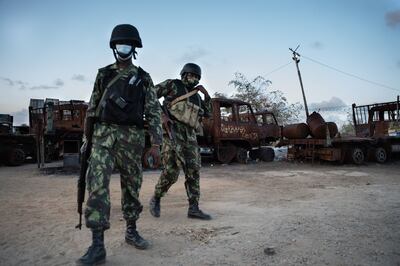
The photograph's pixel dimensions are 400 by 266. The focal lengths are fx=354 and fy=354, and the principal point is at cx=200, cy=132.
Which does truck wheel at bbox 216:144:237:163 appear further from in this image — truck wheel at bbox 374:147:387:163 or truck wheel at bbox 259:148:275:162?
truck wheel at bbox 374:147:387:163

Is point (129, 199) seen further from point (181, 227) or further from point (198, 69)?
point (198, 69)

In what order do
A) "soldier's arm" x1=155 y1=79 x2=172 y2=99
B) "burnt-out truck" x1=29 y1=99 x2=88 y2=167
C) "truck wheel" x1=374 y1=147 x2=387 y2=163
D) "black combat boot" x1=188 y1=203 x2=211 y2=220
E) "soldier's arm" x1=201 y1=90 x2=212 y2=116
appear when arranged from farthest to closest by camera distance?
"truck wheel" x1=374 y1=147 x2=387 y2=163 → "burnt-out truck" x1=29 y1=99 x2=88 y2=167 → "soldier's arm" x1=201 y1=90 x2=212 y2=116 → "soldier's arm" x1=155 y1=79 x2=172 y2=99 → "black combat boot" x1=188 y1=203 x2=211 y2=220

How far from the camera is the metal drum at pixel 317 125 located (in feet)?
36.4

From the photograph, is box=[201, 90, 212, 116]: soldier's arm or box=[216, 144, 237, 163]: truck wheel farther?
box=[216, 144, 237, 163]: truck wheel

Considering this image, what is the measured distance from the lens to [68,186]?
7074 mm

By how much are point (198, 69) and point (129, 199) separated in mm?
1909

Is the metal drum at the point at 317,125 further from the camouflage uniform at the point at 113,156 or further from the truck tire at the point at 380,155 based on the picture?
the camouflage uniform at the point at 113,156

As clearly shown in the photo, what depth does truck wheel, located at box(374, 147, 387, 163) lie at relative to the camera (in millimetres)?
11820

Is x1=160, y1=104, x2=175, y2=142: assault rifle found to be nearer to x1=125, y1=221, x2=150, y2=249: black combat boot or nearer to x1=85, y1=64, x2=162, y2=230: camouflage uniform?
x1=85, y1=64, x2=162, y2=230: camouflage uniform

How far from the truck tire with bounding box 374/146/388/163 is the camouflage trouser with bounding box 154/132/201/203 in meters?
9.71

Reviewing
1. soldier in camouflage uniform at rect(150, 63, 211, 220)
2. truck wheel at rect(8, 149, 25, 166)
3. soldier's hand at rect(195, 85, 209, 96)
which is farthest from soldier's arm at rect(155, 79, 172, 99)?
truck wheel at rect(8, 149, 25, 166)

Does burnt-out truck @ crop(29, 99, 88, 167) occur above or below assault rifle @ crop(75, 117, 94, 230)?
above

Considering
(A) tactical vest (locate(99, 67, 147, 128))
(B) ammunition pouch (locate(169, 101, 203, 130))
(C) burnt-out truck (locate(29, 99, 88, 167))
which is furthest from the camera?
(C) burnt-out truck (locate(29, 99, 88, 167))

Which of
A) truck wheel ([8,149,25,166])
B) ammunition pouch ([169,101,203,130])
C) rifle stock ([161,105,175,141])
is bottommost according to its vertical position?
truck wheel ([8,149,25,166])
